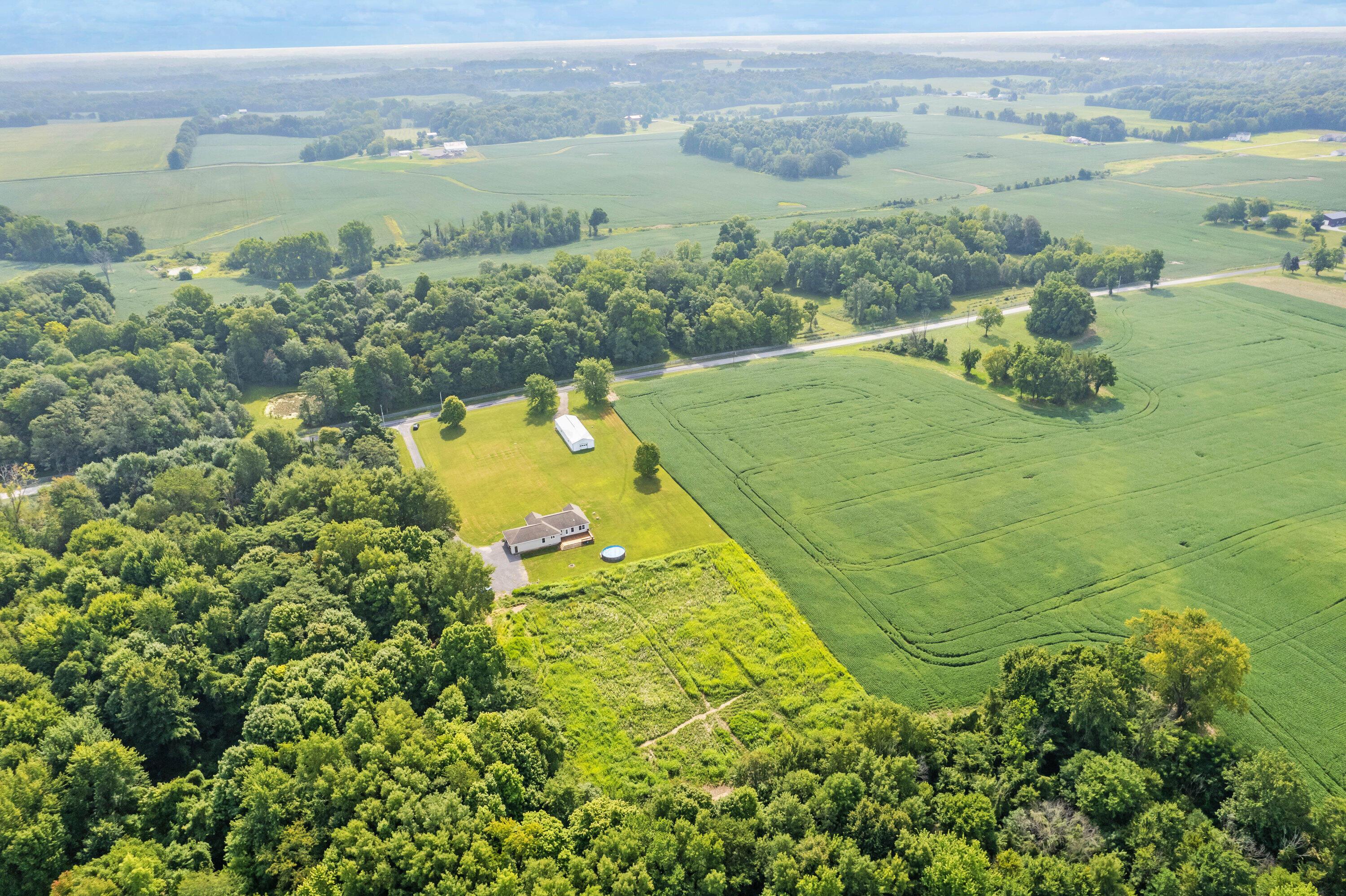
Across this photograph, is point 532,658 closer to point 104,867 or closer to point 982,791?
point 104,867

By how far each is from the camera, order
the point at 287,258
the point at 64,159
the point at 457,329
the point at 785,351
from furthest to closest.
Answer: the point at 64,159 < the point at 287,258 < the point at 785,351 < the point at 457,329

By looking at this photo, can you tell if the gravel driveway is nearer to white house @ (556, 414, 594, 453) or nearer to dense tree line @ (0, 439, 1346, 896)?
dense tree line @ (0, 439, 1346, 896)

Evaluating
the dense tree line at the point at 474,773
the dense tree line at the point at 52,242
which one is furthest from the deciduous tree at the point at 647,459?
the dense tree line at the point at 52,242

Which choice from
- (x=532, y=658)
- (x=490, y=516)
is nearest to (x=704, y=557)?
(x=532, y=658)

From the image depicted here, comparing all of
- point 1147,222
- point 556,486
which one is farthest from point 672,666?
point 1147,222

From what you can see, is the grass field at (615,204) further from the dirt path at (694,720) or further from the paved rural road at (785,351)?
the dirt path at (694,720)

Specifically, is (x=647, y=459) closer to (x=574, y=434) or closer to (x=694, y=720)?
(x=574, y=434)

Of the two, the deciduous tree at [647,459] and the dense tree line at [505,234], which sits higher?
the dense tree line at [505,234]
